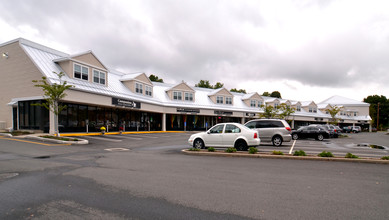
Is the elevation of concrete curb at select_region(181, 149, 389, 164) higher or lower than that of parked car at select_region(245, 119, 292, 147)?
lower

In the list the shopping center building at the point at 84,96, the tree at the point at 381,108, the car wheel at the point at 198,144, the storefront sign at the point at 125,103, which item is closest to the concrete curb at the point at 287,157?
the car wheel at the point at 198,144

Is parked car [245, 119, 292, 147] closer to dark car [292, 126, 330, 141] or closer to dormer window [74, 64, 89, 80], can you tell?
dark car [292, 126, 330, 141]

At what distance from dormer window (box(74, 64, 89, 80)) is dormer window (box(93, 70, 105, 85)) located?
1.08 metres

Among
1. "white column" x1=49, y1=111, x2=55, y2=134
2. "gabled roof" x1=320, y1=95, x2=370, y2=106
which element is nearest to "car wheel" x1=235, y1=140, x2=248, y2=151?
"white column" x1=49, y1=111, x2=55, y2=134

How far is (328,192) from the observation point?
549cm

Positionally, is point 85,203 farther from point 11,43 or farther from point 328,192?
point 11,43

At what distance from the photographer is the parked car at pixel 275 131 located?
642 inches

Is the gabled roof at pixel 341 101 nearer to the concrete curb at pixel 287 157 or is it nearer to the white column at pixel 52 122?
the concrete curb at pixel 287 157

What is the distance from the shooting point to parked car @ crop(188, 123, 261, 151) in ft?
41.2

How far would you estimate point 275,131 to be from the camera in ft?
54.0

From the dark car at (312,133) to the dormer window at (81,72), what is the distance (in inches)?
899

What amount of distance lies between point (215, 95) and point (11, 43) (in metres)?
30.2

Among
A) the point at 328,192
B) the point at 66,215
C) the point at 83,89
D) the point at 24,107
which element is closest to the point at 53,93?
the point at 83,89

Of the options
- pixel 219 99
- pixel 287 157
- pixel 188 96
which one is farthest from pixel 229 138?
pixel 219 99
